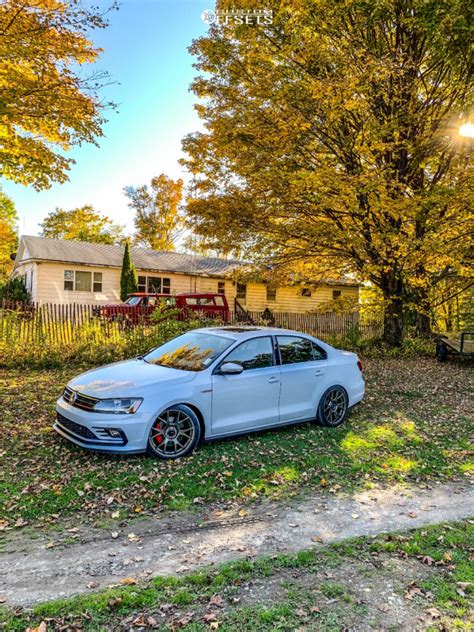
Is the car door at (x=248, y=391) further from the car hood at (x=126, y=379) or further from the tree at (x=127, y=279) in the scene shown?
the tree at (x=127, y=279)

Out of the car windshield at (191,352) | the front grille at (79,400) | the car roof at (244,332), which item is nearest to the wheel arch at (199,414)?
the car windshield at (191,352)

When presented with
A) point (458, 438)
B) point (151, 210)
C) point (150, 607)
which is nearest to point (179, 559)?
point (150, 607)

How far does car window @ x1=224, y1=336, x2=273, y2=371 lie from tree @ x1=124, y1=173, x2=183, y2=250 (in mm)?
38032

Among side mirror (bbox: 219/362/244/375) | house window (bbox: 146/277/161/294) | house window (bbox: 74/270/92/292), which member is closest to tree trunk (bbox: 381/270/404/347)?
side mirror (bbox: 219/362/244/375)

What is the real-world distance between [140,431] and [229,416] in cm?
120

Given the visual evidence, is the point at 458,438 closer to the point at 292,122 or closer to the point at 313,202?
the point at 313,202

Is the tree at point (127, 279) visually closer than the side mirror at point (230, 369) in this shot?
No

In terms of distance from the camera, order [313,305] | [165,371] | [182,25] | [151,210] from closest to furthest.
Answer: [165,371] < [182,25] < [313,305] < [151,210]

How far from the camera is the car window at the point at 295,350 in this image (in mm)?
6418

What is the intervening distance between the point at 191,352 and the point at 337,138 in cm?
892

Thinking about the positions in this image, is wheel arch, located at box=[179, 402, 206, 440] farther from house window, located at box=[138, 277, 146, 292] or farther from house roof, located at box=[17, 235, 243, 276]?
house window, located at box=[138, 277, 146, 292]

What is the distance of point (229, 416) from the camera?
5.64 m

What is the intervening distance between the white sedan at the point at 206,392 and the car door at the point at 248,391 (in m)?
0.01

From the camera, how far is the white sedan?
4988 millimetres
